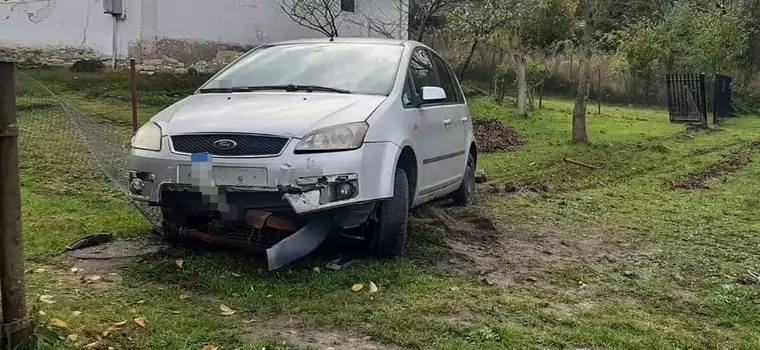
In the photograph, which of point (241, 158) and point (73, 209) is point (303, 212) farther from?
point (73, 209)

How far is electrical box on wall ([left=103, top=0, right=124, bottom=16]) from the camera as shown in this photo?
48.1 ft

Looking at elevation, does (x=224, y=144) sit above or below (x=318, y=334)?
above

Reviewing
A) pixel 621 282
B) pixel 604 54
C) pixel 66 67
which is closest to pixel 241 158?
pixel 621 282

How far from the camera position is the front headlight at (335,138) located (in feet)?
14.5

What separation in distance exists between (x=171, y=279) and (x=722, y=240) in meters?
Answer: 4.38

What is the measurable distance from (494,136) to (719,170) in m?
4.20

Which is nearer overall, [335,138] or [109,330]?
[109,330]

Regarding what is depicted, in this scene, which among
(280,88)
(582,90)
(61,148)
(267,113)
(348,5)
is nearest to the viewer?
(267,113)

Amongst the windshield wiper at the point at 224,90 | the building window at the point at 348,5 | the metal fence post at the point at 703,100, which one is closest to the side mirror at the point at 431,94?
the windshield wiper at the point at 224,90

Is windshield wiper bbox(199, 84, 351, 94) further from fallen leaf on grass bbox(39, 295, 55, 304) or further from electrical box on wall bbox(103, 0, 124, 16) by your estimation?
electrical box on wall bbox(103, 0, 124, 16)

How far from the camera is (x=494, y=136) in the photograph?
1422cm

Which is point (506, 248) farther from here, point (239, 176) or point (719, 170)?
point (719, 170)

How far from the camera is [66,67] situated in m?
14.7

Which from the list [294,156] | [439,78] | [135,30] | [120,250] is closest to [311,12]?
[135,30]
